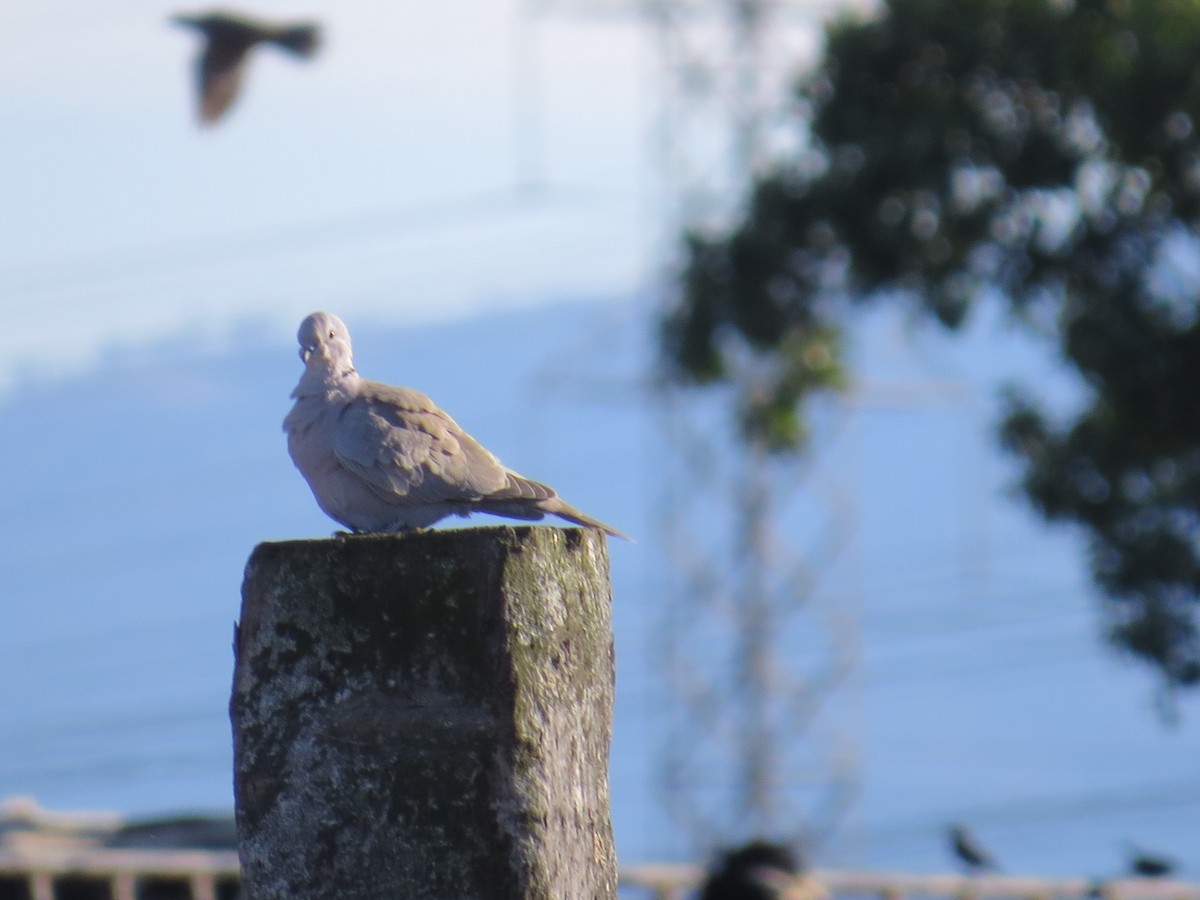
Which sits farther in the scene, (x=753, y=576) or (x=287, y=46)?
(x=753, y=576)

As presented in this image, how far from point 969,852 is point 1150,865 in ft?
3.29

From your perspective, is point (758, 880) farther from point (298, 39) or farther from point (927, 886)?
point (298, 39)

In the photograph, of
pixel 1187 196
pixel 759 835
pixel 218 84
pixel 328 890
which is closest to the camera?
pixel 328 890

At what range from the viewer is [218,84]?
8930mm

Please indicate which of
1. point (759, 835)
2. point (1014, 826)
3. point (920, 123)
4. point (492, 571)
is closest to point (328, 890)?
point (492, 571)

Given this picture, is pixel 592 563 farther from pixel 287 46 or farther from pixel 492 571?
pixel 287 46

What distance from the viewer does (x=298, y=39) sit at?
947 cm

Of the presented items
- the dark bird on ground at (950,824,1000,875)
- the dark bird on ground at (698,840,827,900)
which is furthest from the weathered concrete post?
the dark bird on ground at (950,824,1000,875)

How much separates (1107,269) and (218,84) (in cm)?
523

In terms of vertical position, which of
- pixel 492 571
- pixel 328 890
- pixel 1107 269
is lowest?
pixel 328 890

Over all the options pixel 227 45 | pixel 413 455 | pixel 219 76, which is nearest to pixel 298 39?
pixel 227 45

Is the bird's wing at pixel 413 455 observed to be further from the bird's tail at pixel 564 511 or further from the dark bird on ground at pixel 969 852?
the dark bird on ground at pixel 969 852

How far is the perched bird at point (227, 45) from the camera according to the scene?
8.89 m

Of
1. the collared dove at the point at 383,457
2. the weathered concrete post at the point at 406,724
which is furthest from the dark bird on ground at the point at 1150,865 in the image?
the weathered concrete post at the point at 406,724
